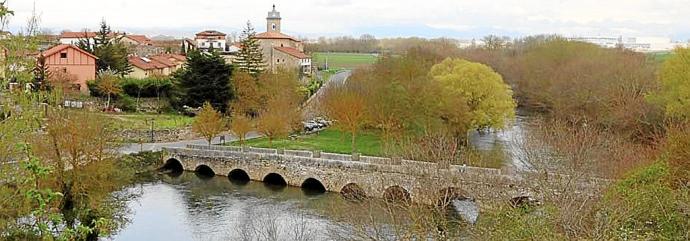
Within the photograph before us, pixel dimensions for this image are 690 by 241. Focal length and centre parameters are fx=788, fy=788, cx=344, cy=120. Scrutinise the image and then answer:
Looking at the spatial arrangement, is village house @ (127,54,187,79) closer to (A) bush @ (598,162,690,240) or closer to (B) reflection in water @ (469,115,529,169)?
(B) reflection in water @ (469,115,529,169)

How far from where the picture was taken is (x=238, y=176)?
1394 inches

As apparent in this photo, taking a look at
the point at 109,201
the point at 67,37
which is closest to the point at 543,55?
the point at 109,201

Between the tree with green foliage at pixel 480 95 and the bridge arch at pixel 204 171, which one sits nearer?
the bridge arch at pixel 204 171

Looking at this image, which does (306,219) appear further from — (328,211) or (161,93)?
(161,93)

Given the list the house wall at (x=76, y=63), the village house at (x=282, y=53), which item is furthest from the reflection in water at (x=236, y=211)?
the village house at (x=282, y=53)

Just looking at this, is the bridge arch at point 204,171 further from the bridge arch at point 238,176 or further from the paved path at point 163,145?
the paved path at point 163,145

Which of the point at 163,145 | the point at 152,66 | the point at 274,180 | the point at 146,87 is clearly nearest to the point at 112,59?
the point at 152,66

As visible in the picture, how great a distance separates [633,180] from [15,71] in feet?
38.2

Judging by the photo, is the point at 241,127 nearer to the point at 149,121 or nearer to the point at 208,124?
the point at 208,124

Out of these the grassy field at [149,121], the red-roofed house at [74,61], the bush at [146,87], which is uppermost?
the red-roofed house at [74,61]

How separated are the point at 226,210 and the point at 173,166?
30.5 feet

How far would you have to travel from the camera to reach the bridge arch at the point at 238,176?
1357 inches

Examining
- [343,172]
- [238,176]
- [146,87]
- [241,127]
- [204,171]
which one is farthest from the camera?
[146,87]

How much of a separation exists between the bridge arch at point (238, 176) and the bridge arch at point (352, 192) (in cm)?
513
